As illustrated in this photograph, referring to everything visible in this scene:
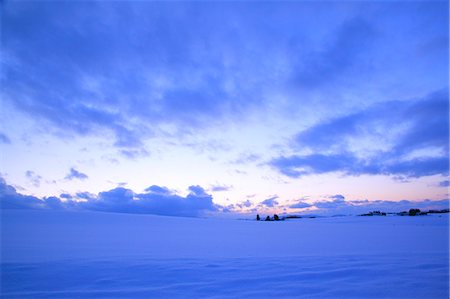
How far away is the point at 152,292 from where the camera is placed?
3723 millimetres

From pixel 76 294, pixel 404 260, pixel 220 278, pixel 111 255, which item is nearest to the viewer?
pixel 76 294

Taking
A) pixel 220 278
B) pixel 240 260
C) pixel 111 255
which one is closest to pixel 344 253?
pixel 240 260

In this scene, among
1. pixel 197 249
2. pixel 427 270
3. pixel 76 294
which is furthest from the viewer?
pixel 197 249

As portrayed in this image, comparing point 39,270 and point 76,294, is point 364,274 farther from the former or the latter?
point 39,270

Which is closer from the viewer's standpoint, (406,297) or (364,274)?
(406,297)

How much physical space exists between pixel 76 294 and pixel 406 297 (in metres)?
4.34

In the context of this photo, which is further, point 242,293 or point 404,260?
point 404,260

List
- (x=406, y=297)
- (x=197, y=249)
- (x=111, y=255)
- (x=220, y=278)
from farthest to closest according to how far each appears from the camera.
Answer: (x=197, y=249), (x=111, y=255), (x=220, y=278), (x=406, y=297)

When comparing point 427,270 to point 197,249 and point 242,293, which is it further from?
point 197,249

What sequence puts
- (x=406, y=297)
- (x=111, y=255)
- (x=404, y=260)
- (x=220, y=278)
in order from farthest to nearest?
(x=111, y=255) → (x=404, y=260) → (x=220, y=278) → (x=406, y=297)

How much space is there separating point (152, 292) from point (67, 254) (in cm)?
→ 344

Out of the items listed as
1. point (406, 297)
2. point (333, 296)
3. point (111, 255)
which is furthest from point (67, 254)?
point (406, 297)

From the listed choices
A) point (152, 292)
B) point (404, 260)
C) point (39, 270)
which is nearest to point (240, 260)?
point (152, 292)

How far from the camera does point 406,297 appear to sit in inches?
134
